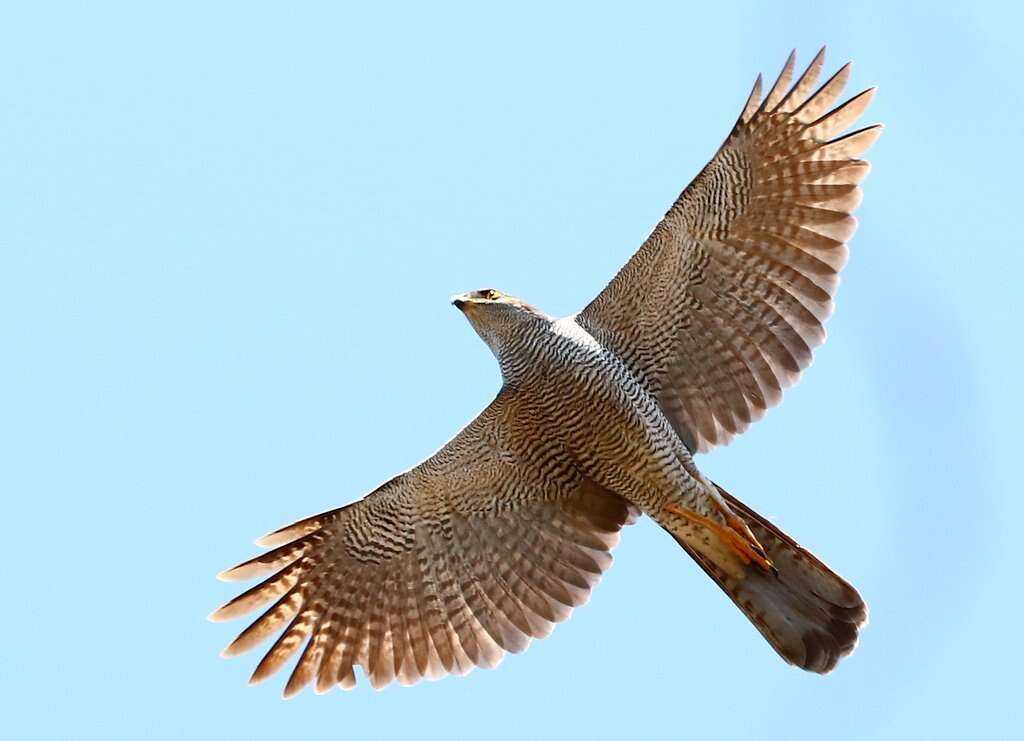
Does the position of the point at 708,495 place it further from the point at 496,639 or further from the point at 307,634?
the point at 307,634

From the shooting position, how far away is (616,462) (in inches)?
505

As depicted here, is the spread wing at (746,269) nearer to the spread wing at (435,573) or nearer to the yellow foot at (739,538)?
the yellow foot at (739,538)

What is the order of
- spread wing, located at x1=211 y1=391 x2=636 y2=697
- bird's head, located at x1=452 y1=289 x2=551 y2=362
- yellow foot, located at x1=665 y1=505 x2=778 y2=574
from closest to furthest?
yellow foot, located at x1=665 y1=505 x2=778 y2=574 → bird's head, located at x1=452 y1=289 x2=551 y2=362 → spread wing, located at x1=211 y1=391 x2=636 y2=697

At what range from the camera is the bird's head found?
12.9 meters

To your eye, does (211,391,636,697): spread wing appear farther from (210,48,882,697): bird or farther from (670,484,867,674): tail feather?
(670,484,867,674): tail feather

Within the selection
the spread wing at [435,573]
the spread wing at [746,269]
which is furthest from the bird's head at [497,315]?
the spread wing at [435,573]

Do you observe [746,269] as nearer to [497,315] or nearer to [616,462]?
[616,462]

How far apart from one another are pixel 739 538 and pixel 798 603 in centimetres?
67

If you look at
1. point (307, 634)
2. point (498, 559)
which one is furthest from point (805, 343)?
point (307, 634)

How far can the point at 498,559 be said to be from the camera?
13.4 m

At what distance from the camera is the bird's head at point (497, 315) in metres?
12.9

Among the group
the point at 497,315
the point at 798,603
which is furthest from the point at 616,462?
the point at 798,603

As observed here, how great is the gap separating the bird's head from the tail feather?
1929 millimetres

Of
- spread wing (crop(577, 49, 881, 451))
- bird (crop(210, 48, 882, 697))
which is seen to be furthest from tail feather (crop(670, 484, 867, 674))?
spread wing (crop(577, 49, 881, 451))
